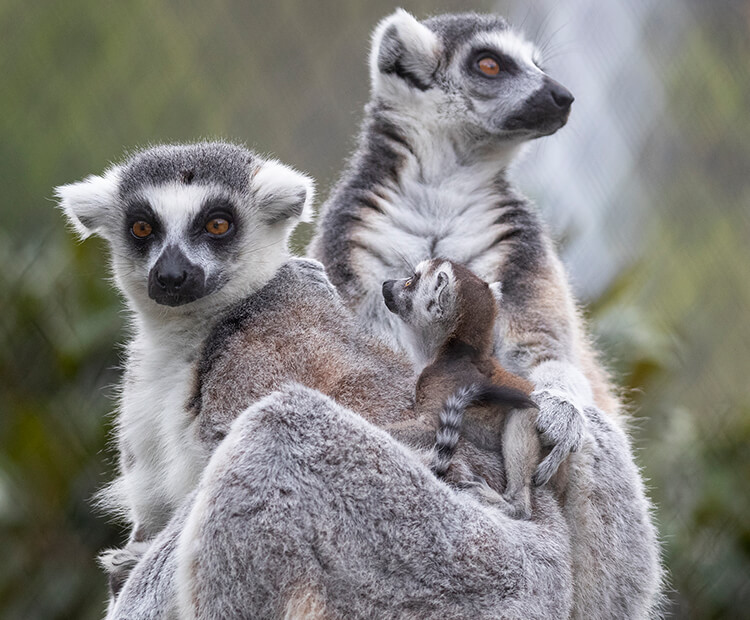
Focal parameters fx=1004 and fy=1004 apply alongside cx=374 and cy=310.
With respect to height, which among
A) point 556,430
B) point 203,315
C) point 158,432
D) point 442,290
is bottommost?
point 158,432

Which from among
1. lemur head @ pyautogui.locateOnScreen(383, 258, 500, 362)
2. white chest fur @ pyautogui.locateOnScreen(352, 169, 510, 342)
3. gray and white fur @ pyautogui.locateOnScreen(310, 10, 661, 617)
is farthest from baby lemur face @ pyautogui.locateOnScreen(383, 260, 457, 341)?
white chest fur @ pyautogui.locateOnScreen(352, 169, 510, 342)

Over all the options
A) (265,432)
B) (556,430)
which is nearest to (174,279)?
(265,432)

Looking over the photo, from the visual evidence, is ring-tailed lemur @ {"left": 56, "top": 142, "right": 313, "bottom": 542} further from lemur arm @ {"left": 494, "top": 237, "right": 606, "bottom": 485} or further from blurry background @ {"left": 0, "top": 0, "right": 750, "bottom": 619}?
blurry background @ {"left": 0, "top": 0, "right": 750, "bottom": 619}

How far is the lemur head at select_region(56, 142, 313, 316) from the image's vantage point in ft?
8.45

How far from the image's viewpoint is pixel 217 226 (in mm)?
2682

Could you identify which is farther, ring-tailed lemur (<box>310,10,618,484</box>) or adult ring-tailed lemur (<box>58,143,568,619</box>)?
ring-tailed lemur (<box>310,10,618,484</box>)

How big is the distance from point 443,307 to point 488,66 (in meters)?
1.29

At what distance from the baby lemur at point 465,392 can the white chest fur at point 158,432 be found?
53cm

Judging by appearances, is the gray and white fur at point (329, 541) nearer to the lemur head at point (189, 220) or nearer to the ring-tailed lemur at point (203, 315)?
the ring-tailed lemur at point (203, 315)

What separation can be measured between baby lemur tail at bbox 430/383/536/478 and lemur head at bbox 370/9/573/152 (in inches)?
53.3

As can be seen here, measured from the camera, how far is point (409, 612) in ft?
6.84

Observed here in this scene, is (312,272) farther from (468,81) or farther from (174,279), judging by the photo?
(468,81)

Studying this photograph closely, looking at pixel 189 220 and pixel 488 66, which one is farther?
pixel 488 66

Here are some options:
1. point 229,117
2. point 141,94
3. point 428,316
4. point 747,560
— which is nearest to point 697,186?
point 747,560
